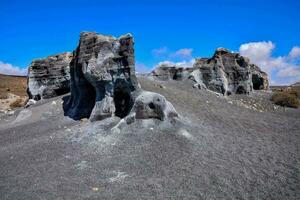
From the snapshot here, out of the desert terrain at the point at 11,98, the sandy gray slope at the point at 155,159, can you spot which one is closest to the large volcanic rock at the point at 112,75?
the sandy gray slope at the point at 155,159

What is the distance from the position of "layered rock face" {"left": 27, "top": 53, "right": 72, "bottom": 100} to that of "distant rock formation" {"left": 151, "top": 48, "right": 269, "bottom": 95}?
1031cm

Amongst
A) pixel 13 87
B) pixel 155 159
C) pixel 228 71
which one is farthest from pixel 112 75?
pixel 13 87

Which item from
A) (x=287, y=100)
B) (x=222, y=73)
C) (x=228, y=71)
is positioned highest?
(x=228, y=71)

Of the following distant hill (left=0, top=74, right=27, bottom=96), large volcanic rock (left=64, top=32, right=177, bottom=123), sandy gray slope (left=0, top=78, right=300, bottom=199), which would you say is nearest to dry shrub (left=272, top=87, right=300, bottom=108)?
sandy gray slope (left=0, top=78, right=300, bottom=199)

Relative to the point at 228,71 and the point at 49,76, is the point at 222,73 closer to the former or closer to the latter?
the point at 228,71

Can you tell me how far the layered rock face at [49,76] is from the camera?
24125 millimetres

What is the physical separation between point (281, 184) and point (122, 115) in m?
7.94

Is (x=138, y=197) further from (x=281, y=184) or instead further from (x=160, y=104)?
(x=160, y=104)

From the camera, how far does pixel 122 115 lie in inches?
556

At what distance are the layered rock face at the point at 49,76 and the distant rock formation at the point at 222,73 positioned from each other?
10312 mm

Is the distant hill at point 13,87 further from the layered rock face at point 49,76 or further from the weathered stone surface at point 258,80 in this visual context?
the weathered stone surface at point 258,80

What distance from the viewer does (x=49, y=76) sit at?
80.3ft

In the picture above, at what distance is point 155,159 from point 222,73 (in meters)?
18.5

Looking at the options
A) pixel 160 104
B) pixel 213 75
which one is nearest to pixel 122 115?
pixel 160 104
